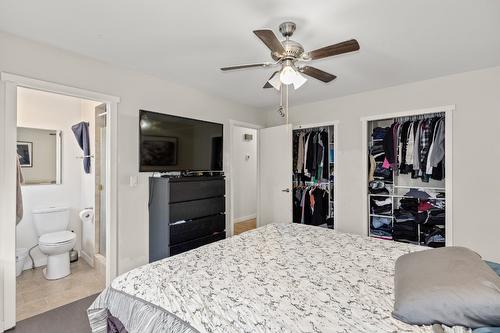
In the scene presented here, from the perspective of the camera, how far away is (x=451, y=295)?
85 cm

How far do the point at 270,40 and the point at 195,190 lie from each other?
1.84 meters

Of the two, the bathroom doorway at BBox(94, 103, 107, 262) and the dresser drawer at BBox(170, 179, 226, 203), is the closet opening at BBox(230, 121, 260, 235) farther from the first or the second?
the bathroom doorway at BBox(94, 103, 107, 262)

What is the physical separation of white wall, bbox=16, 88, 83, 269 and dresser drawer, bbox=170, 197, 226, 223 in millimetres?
1772

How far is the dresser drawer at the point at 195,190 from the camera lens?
2.64 meters

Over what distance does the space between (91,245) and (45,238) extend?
0.56 m

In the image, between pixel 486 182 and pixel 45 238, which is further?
pixel 45 238

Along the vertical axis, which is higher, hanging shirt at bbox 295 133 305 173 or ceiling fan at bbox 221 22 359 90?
ceiling fan at bbox 221 22 359 90

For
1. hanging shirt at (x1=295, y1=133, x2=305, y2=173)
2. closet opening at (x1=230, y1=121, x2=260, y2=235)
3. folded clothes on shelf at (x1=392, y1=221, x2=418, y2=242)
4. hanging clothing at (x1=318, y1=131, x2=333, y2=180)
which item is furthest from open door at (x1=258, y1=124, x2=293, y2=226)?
folded clothes on shelf at (x1=392, y1=221, x2=418, y2=242)

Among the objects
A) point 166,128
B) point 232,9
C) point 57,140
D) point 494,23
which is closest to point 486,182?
point 494,23

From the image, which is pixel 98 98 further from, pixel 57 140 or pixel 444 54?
pixel 444 54

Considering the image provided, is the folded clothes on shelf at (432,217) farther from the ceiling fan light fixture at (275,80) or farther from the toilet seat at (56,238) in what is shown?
the toilet seat at (56,238)

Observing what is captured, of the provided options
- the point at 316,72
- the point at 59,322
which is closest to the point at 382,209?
the point at 316,72

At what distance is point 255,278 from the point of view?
1.41 metres

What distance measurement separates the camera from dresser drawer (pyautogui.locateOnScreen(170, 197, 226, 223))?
2635 millimetres
